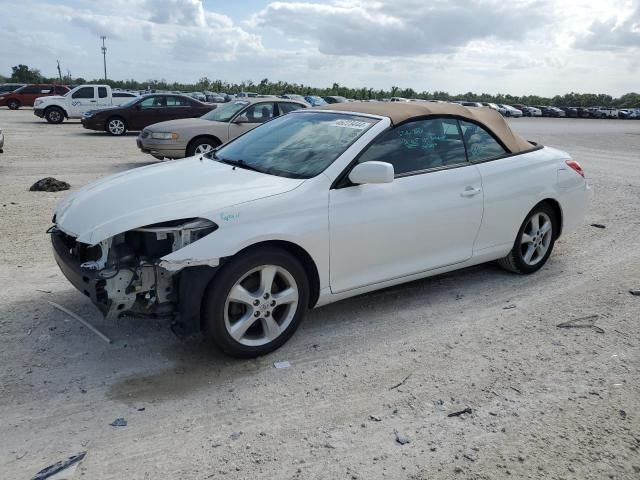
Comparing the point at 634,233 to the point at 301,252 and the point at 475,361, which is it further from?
the point at 301,252

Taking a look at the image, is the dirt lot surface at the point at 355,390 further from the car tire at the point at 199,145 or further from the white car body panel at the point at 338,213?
the car tire at the point at 199,145

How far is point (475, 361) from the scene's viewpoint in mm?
3908

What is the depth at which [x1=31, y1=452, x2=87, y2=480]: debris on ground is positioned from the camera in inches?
106

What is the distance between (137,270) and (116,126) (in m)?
18.4

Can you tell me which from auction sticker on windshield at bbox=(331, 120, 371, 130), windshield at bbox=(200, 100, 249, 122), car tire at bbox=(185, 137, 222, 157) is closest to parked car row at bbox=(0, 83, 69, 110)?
windshield at bbox=(200, 100, 249, 122)

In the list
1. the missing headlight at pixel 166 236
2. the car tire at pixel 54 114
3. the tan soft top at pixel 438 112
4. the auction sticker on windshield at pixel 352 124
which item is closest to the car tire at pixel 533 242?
the tan soft top at pixel 438 112

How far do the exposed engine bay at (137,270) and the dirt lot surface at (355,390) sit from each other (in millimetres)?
464

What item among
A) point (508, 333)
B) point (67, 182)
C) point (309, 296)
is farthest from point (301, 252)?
point (67, 182)

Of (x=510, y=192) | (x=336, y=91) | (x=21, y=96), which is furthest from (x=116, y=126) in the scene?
(x=336, y=91)

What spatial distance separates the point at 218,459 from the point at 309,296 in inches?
58.1

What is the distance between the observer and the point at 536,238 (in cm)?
554

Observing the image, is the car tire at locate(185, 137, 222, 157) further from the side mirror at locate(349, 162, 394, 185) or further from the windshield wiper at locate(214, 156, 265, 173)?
the side mirror at locate(349, 162, 394, 185)

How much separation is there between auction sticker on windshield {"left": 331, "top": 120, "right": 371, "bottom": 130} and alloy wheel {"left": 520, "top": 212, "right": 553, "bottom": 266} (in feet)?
6.53

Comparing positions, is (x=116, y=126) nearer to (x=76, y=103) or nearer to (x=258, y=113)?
(x=76, y=103)
